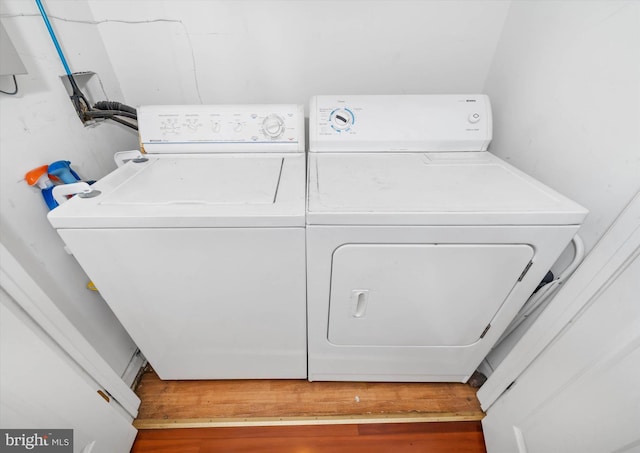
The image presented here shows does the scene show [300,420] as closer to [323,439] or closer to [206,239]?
[323,439]

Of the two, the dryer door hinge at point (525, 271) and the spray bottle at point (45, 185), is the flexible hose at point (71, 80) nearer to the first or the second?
the spray bottle at point (45, 185)

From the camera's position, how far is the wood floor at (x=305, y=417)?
116cm

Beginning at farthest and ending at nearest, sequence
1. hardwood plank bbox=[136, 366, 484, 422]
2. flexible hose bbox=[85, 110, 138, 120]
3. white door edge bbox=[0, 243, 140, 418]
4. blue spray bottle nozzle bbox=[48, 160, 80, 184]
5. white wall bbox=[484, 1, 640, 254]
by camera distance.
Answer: hardwood plank bbox=[136, 366, 484, 422] → flexible hose bbox=[85, 110, 138, 120] → blue spray bottle nozzle bbox=[48, 160, 80, 184] → white wall bbox=[484, 1, 640, 254] → white door edge bbox=[0, 243, 140, 418]

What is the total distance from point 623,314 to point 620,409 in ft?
0.77

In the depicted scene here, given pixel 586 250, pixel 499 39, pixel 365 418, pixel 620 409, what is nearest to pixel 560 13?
pixel 499 39

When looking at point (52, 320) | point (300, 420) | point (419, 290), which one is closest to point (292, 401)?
point (300, 420)

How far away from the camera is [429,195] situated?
2.72 feet

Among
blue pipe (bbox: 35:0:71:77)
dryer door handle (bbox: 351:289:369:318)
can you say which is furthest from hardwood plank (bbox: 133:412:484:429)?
blue pipe (bbox: 35:0:71:77)

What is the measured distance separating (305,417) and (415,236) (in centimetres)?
104

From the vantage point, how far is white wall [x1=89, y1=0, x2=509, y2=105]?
1211 mm

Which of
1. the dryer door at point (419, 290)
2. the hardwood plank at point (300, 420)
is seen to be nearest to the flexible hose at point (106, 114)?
the dryer door at point (419, 290)

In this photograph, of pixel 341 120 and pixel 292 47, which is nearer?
pixel 341 120

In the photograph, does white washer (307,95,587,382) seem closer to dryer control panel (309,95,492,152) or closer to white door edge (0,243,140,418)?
dryer control panel (309,95,492,152)

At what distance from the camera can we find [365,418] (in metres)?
1.23
